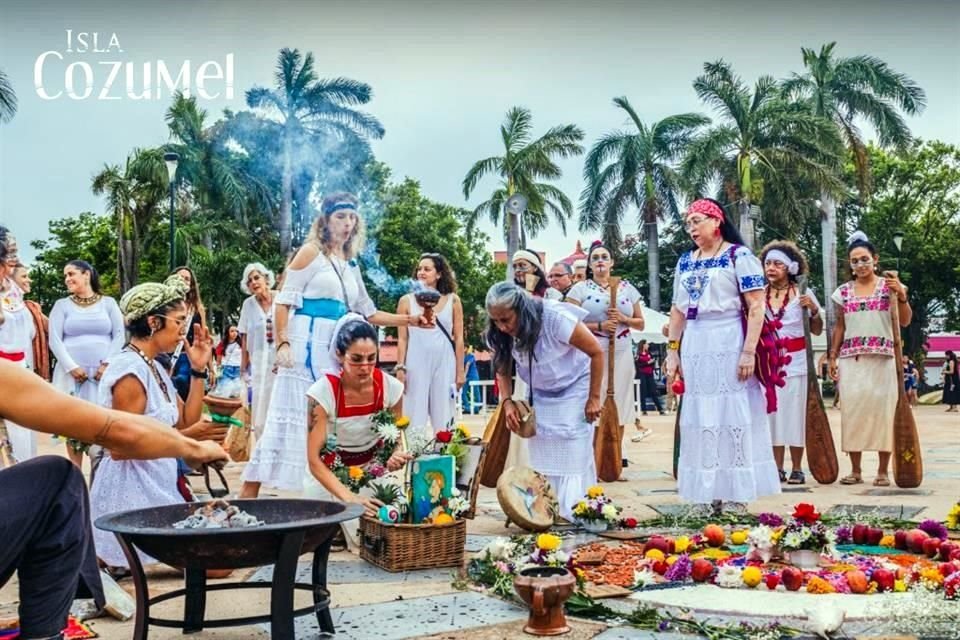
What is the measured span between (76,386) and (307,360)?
2.54 metres

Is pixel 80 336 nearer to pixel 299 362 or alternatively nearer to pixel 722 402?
pixel 299 362

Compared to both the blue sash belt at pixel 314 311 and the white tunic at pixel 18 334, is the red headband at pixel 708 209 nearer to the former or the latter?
the blue sash belt at pixel 314 311

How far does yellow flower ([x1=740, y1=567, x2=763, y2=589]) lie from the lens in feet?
14.8

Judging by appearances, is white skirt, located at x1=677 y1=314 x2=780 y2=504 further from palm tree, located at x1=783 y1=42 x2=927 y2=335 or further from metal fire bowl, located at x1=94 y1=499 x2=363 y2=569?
palm tree, located at x1=783 y1=42 x2=927 y2=335

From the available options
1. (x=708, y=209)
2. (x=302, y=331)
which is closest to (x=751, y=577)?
(x=708, y=209)

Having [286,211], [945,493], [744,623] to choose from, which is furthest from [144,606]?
[286,211]

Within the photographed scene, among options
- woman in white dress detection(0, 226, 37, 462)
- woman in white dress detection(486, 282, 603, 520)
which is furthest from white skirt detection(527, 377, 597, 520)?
woman in white dress detection(0, 226, 37, 462)

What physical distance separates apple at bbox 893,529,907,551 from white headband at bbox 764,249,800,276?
335 cm

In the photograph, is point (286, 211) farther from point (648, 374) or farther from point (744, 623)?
point (744, 623)

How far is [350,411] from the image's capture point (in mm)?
5504

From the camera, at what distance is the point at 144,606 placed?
3.67 metres

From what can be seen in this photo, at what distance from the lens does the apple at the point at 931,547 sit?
505 cm

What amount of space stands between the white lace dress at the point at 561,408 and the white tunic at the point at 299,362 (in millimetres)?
1299

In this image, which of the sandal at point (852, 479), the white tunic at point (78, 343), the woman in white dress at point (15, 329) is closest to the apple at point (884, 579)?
the sandal at point (852, 479)
